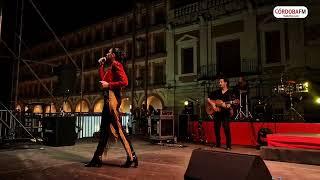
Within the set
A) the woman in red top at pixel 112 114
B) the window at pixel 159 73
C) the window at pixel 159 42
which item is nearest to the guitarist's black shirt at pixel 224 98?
the woman in red top at pixel 112 114

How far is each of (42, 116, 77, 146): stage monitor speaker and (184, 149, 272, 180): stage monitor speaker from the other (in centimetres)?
644

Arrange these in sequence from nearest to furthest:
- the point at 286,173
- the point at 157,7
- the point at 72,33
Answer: the point at 286,173 → the point at 157,7 → the point at 72,33

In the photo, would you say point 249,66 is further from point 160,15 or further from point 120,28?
point 120,28

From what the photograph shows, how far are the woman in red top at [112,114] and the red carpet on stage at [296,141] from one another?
323 cm

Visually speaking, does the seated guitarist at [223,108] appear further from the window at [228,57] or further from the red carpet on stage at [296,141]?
the window at [228,57]

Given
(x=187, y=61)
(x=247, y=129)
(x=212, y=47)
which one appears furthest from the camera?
(x=187, y=61)

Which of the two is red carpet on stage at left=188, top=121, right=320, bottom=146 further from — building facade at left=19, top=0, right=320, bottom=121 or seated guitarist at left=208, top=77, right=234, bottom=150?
building facade at left=19, top=0, right=320, bottom=121

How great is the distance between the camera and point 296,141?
6.01 meters

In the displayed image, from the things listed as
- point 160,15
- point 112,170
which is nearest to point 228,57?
point 160,15

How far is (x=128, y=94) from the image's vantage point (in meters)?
30.2

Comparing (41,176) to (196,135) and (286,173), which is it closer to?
(286,173)

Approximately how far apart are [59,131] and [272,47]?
1508 cm

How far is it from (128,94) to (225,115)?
2304 centimetres

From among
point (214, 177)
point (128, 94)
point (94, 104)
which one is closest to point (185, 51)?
point (128, 94)
